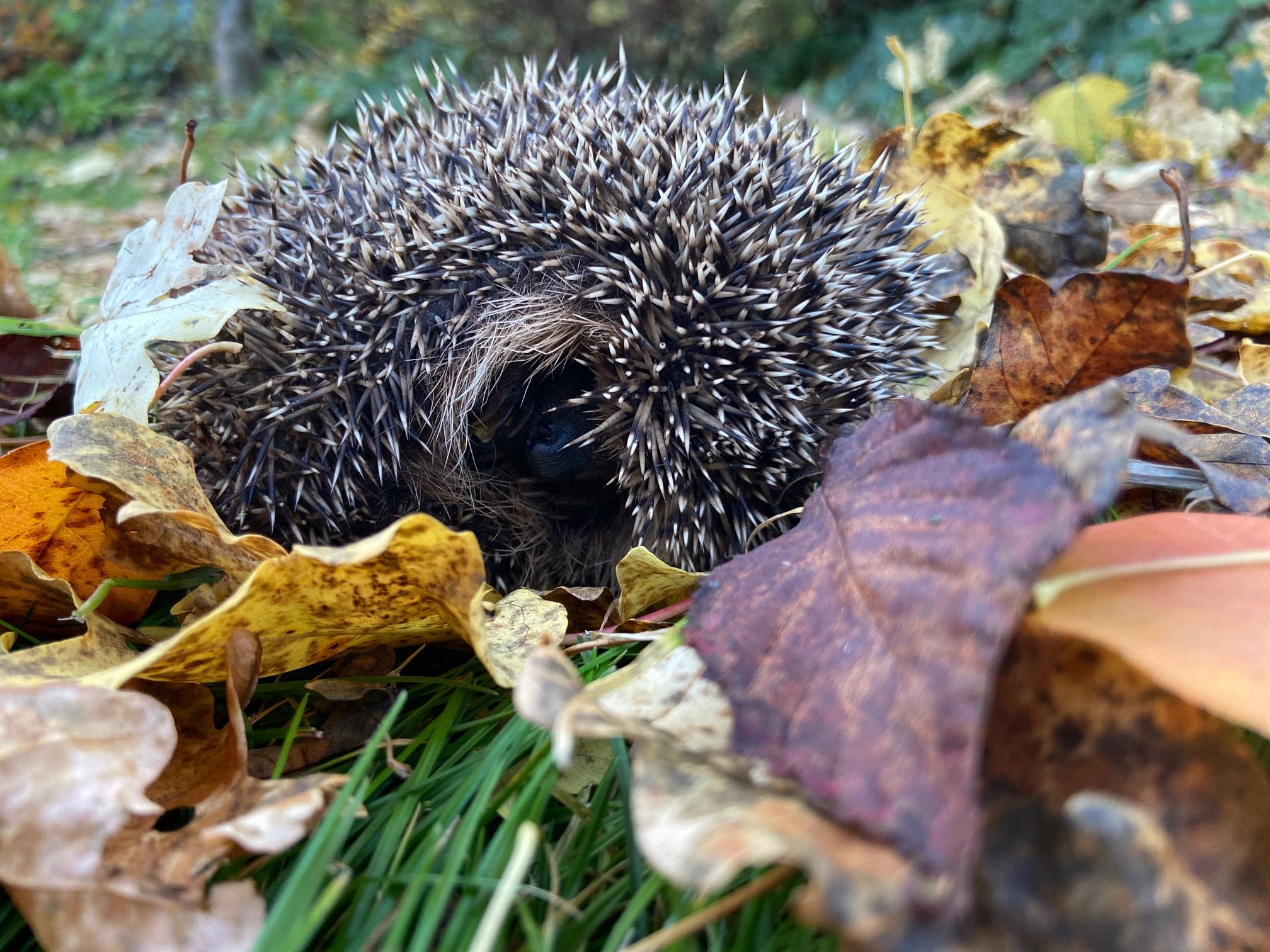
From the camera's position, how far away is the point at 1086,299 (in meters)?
1.98

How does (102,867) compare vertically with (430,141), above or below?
below

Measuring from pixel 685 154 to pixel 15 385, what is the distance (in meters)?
2.06

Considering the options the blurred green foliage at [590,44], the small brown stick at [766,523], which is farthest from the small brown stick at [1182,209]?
the blurred green foliage at [590,44]

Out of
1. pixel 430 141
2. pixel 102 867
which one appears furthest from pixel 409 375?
pixel 102 867

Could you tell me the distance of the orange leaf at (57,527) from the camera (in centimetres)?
179

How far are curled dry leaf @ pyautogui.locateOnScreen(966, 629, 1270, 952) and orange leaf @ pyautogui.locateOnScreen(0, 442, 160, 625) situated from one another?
147 centimetres

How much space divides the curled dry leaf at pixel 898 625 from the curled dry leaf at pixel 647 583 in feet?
0.97

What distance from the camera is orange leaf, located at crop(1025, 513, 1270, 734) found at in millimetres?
983

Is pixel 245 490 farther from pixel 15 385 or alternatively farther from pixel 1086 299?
pixel 1086 299

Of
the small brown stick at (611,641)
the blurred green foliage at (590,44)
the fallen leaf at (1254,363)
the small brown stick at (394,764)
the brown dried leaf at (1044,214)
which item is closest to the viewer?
the small brown stick at (394,764)

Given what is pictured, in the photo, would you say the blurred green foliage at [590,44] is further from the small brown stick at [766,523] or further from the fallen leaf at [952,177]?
the small brown stick at [766,523]

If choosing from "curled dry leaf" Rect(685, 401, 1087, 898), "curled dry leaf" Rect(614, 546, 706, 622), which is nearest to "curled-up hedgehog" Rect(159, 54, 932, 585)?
"curled dry leaf" Rect(614, 546, 706, 622)

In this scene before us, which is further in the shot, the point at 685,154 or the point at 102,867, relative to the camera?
the point at 685,154

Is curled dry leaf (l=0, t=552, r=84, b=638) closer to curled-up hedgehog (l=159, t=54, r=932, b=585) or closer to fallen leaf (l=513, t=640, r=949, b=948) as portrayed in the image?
curled-up hedgehog (l=159, t=54, r=932, b=585)
